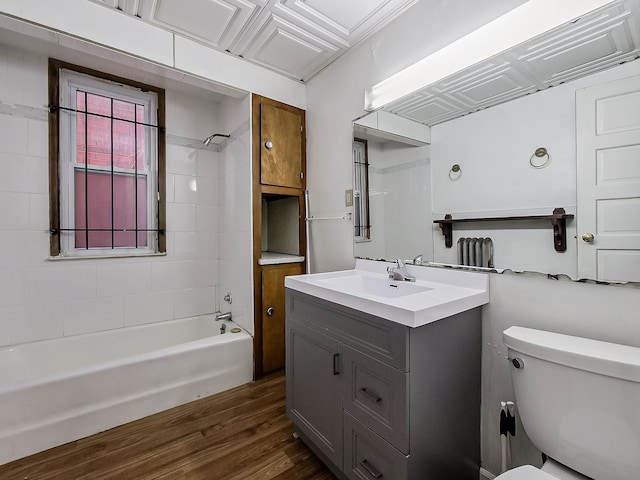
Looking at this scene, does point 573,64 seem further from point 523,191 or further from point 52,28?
point 52,28

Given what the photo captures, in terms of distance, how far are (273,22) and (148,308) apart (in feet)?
7.54

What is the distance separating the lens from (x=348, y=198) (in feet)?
6.59

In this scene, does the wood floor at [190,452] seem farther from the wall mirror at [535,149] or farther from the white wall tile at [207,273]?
the wall mirror at [535,149]

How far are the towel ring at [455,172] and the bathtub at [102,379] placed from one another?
→ 1742 mm

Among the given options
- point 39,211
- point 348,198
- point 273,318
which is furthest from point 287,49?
point 39,211

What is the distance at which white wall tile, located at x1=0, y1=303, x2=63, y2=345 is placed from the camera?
192 cm

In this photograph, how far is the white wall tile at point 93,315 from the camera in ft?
6.96

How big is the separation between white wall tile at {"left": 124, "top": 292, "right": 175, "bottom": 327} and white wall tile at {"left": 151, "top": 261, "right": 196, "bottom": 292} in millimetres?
69

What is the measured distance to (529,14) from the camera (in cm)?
114

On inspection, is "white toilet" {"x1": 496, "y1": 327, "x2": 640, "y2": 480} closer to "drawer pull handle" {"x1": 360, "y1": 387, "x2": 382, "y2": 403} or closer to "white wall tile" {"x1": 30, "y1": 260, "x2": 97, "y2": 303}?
"drawer pull handle" {"x1": 360, "y1": 387, "x2": 382, "y2": 403}

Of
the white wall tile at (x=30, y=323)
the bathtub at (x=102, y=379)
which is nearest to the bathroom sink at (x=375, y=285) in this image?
the bathtub at (x=102, y=379)

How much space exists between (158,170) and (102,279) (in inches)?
38.4

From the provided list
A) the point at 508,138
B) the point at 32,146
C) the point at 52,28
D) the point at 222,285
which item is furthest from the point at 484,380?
the point at 32,146

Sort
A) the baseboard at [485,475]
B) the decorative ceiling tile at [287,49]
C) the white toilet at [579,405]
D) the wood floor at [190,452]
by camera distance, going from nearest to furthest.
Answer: the white toilet at [579,405]
the baseboard at [485,475]
the wood floor at [190,452]
the decorative ceiling tile at [287,49]
